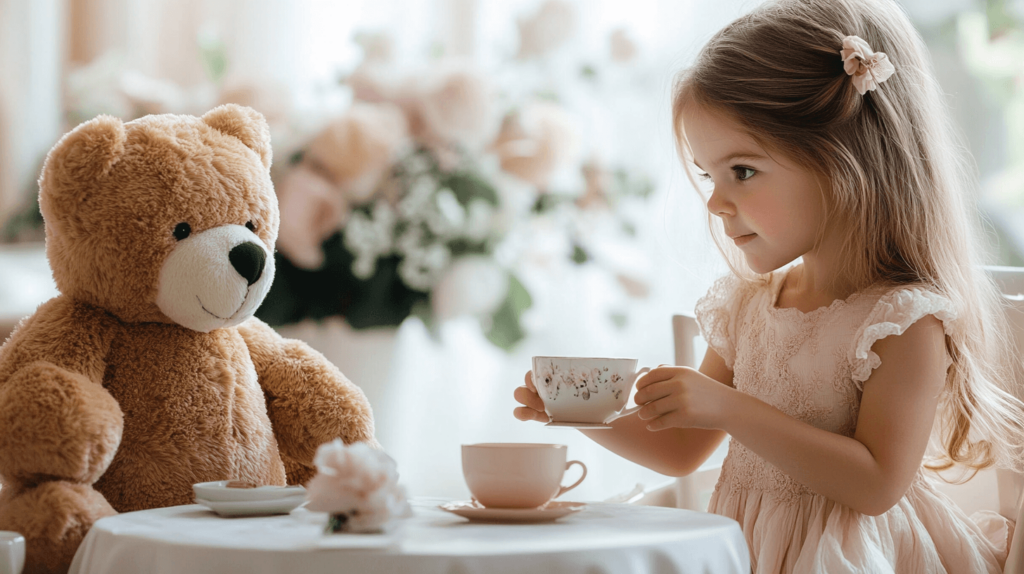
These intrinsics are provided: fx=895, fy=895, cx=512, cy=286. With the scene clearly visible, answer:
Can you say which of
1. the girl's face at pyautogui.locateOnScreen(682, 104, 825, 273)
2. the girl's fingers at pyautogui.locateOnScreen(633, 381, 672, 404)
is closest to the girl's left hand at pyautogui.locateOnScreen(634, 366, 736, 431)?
the girl's fingers at pyautogui.locateOnScreen(633, 381, 672, 404)

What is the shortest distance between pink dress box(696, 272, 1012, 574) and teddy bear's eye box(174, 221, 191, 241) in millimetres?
710

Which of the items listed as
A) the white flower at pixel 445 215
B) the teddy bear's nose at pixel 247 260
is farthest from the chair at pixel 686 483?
the teddy bear's nose at pixel 247 260

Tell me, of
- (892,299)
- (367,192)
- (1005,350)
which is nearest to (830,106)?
(892,299)

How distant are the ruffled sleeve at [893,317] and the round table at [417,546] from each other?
1.18 ft

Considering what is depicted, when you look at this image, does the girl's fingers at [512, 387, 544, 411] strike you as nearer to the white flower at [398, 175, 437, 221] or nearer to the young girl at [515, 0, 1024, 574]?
the young girl at [515, 0, 1024, 574]

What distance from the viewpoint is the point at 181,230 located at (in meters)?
0.94

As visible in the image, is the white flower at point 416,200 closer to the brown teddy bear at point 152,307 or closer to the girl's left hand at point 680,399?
the brown teddy bear at point 152,307

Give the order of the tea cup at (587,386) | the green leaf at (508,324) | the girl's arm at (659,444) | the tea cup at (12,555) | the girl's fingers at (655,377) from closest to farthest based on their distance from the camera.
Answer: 1. the tea cup at (12,555)
2. the tea cup at (587,386)
3. the girl's fingers at (655,377)
4. the girl's arm at (659,444)
5. the green leaf at (508,324)

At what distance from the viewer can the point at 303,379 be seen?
1.04 metres

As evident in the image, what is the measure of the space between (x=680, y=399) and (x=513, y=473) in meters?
0.26

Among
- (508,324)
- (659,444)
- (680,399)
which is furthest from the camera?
(508,324)

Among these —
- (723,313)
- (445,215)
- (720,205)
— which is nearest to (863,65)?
(720,205)

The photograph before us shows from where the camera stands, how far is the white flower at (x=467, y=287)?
1.35 m

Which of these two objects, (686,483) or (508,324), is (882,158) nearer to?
(686,483)
